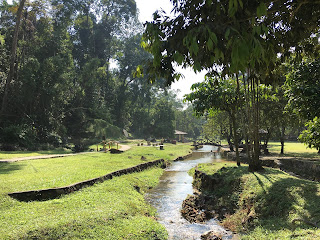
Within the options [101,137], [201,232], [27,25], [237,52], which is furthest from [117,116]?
[237,52]

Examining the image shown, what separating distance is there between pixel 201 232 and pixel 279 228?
245 centimetres

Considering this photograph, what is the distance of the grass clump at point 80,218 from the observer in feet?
19.3

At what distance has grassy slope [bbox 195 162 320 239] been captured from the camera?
19.4ft

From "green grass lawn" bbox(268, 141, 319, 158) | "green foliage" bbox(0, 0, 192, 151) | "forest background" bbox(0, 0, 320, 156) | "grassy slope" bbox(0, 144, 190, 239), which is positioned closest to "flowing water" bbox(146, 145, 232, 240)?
"grassy slope" bbox(0, 144, 190, 239)

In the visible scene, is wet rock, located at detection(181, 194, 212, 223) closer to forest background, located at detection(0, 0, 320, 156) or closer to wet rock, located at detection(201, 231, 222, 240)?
wet rock, located at detection(201, 231, 222, 240)

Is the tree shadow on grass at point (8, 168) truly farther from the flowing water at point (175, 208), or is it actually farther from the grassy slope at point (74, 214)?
the flowing water at point (175, 208)

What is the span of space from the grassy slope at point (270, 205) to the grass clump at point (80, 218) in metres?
2.64

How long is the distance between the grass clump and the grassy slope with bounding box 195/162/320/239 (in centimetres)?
264

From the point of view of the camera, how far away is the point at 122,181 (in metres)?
12.5

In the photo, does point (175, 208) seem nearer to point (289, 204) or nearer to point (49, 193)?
point (289, 204)

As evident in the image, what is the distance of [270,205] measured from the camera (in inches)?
299

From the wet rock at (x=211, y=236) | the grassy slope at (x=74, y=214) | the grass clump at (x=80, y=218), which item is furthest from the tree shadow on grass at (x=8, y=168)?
the wet rock at (x=211, y=236)

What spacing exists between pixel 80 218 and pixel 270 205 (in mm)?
5609

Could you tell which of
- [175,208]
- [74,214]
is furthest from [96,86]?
[74,214]
